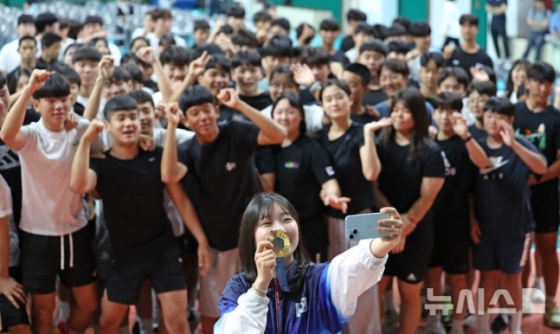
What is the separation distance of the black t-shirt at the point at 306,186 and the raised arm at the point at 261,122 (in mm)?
383

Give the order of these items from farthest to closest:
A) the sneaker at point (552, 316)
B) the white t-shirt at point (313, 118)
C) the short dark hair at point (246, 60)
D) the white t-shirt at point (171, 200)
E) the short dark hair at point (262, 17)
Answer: the short dark hair at point (262, 17)
the short dark hair at point (246, 60)
the sneaker at point (552, 316)
the white t-shirt at point (313, 118)
the white t-shirt at point (171, 200)

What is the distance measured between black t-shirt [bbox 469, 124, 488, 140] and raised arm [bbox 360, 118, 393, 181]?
38.8 inches

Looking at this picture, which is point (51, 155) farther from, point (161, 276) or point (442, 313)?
point (442, 313)

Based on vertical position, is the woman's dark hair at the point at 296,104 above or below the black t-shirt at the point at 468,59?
below

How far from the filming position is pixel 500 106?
22.1ft

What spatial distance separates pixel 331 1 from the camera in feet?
79.5

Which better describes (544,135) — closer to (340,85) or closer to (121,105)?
(340,85)

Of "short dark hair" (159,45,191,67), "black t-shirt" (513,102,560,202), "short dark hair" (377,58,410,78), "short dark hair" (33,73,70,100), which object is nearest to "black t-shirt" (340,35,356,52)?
"short dark hair" (377,58,410,78)

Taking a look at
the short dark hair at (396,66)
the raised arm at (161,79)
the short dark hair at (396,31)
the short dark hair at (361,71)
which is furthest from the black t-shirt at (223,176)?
the short dark hair at (396,31)

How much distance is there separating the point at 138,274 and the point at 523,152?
115 inches

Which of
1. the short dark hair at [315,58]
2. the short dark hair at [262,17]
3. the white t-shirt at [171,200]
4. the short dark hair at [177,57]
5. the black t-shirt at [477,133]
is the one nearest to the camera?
the white t-shirt at [171,200]

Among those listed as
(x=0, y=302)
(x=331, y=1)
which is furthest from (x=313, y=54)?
(x=331, y=1)

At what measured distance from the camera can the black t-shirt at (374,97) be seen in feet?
26.7

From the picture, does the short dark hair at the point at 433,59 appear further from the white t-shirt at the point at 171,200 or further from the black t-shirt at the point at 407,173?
the white t-shirt at the point at 171,200
